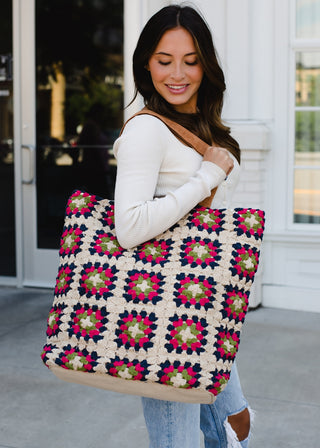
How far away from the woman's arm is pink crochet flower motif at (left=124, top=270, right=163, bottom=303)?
0.08 m

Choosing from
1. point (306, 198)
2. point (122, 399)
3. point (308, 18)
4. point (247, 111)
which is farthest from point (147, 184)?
point (308, 18)

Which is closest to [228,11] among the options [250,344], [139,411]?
[250,344]

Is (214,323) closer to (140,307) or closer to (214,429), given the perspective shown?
(140,307)

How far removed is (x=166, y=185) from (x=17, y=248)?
171 inches

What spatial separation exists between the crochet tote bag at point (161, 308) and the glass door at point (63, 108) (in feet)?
13.0

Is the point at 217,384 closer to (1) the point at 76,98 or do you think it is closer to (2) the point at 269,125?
(2) the point at 269,125

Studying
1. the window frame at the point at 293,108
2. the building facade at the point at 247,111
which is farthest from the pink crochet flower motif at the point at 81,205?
the window frame at the point at 293,108

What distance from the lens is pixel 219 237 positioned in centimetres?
165

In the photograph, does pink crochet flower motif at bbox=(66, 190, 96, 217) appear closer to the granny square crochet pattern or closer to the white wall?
the granny square crochet pattern

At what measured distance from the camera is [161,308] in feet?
5.20

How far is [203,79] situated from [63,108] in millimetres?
3884

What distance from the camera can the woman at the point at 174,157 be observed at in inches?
64.2

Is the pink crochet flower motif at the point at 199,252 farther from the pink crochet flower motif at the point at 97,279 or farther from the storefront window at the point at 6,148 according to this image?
the storefront window at the point at 6,148

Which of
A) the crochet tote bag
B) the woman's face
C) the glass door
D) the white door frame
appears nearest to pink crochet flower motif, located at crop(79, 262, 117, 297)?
the crochet tote bag
